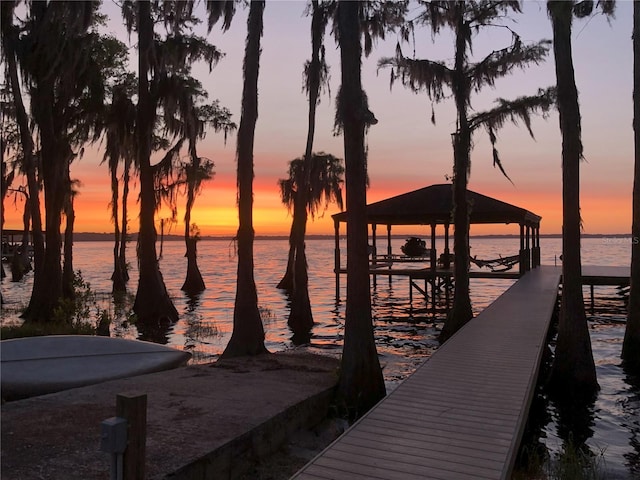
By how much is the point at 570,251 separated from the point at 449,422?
6411 mm

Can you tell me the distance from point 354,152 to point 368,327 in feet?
10.1

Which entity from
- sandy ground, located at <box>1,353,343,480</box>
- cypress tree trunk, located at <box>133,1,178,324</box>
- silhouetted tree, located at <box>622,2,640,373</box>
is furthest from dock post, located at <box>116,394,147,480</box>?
cypress tree trunk, located at <box>133,1,178,324</box>

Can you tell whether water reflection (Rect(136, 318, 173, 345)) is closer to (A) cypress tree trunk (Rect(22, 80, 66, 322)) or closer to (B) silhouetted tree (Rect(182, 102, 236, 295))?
(A) cypress tree trunk (Rect(22, 80, 66, 322))

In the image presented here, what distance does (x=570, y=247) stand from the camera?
39.0ft

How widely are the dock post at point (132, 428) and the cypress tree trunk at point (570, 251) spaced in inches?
386

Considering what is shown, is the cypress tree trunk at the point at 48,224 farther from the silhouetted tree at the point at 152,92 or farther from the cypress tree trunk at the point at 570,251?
the cypress tree trunk at the point at 570,251

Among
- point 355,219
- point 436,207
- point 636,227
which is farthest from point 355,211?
point 436,207

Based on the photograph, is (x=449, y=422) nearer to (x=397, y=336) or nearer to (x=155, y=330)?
(x=397, y=336)

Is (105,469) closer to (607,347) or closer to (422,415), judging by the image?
(422,415)

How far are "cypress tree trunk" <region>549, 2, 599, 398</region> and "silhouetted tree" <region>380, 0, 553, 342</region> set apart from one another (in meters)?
4.00

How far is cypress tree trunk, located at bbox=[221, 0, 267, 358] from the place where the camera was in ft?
41.2

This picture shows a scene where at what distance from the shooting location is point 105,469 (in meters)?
5.62

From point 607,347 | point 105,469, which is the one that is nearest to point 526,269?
point 607,347

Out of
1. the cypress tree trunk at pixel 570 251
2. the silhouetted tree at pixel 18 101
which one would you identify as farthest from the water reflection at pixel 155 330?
the cypress tree trunk at pixel 570 251
